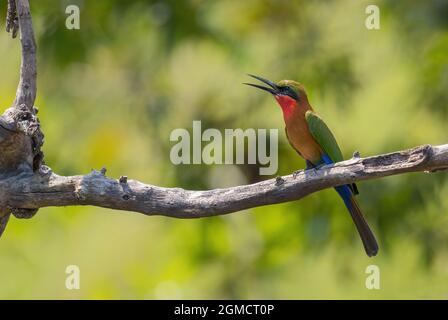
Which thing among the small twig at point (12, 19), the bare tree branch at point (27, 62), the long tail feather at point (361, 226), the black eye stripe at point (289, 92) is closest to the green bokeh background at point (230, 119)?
the black eye stripe at point (289, 92)

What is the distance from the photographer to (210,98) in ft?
29.8

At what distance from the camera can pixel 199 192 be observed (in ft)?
12.4

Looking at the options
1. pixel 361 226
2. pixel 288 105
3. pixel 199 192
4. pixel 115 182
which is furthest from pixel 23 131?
pixel 361 226

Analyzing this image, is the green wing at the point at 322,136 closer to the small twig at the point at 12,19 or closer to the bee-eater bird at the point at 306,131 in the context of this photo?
the bee-eater bird at the point at 306,131

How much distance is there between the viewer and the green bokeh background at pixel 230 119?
8.51 meters

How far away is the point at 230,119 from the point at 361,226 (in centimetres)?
417

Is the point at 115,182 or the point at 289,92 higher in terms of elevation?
the point at 289,92

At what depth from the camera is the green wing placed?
4914mm

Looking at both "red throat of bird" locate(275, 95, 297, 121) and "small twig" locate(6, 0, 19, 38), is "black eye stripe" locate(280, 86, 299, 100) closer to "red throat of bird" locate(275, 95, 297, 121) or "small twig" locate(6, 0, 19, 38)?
"red throat of bird" locate(275, 95, 297, 121)

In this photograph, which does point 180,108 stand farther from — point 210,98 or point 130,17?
point 130,17

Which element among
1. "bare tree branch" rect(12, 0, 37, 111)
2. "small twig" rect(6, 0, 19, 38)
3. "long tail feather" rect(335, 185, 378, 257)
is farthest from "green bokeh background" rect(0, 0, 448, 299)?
"bare tree branch" rect(12, 0, 37, 111)

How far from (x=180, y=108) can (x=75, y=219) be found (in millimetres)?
1497

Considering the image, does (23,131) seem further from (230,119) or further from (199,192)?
(230,119)

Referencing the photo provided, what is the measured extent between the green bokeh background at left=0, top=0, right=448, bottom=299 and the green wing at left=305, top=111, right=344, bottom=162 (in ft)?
9.92
